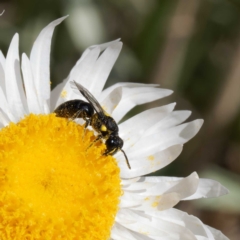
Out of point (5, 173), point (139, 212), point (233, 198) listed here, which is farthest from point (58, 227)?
point (233, 198)

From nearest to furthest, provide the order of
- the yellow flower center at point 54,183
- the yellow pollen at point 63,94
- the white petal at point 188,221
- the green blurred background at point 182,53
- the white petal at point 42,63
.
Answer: the yellow flower center at point 54,183
the white petal at point 188,221
the white petal at point 42,63
the yellow pollen at point 63,94
the green blurred background at point 182,53

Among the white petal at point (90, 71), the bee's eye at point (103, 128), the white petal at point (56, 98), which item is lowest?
the bee's eye at point (103, 128)

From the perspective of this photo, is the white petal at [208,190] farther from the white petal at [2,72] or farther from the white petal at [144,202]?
the white petal at [2,72]

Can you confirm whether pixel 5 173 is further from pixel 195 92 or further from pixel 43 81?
pixel 195 92

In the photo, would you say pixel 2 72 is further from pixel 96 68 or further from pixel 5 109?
pixel 96 68

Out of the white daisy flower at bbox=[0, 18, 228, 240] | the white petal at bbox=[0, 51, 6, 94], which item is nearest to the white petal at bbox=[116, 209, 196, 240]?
the white daisy flower at bbox=[0, 18, 228, 240]

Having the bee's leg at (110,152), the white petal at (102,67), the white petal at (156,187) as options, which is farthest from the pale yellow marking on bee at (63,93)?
the white petal at (156,187)

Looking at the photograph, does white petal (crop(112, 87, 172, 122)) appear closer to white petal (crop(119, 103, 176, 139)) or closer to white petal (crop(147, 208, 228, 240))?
white petal (crop(119, 103, 176, 139))

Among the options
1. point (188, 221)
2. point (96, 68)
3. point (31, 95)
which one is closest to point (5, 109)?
point (31, 95)
